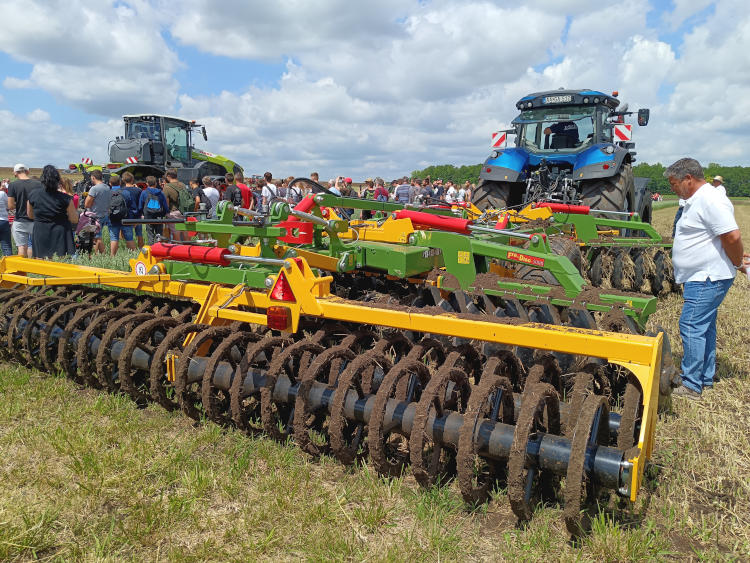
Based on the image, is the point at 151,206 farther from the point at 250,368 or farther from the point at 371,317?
the point at 371,317

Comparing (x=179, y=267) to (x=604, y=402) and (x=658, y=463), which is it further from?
(x=658, y=463)

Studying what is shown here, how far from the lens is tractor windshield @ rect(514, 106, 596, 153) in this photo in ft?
29.1

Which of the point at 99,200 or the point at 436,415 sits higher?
the point at 99,200

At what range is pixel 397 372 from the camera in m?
2.56

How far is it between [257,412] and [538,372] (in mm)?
1663

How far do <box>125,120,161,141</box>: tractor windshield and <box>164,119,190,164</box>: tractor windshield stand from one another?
22 centimetres

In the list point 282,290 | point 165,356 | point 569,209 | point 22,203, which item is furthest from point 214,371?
point 22,203

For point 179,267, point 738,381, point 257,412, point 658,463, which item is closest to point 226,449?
point 257,412

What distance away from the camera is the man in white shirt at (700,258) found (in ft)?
11.9

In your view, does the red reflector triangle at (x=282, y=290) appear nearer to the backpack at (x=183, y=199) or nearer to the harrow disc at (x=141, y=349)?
the harrow disc at (x=141, y=349)

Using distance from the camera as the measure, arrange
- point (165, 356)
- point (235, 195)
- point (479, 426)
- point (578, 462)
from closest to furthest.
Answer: point (578, 462)
point (479, 426)
point (165, 356)
point (235, 195)

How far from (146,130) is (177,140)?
84cm

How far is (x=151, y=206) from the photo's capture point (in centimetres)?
836

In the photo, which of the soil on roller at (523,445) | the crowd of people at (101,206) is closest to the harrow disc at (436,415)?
the soil on roller at (523,445)
